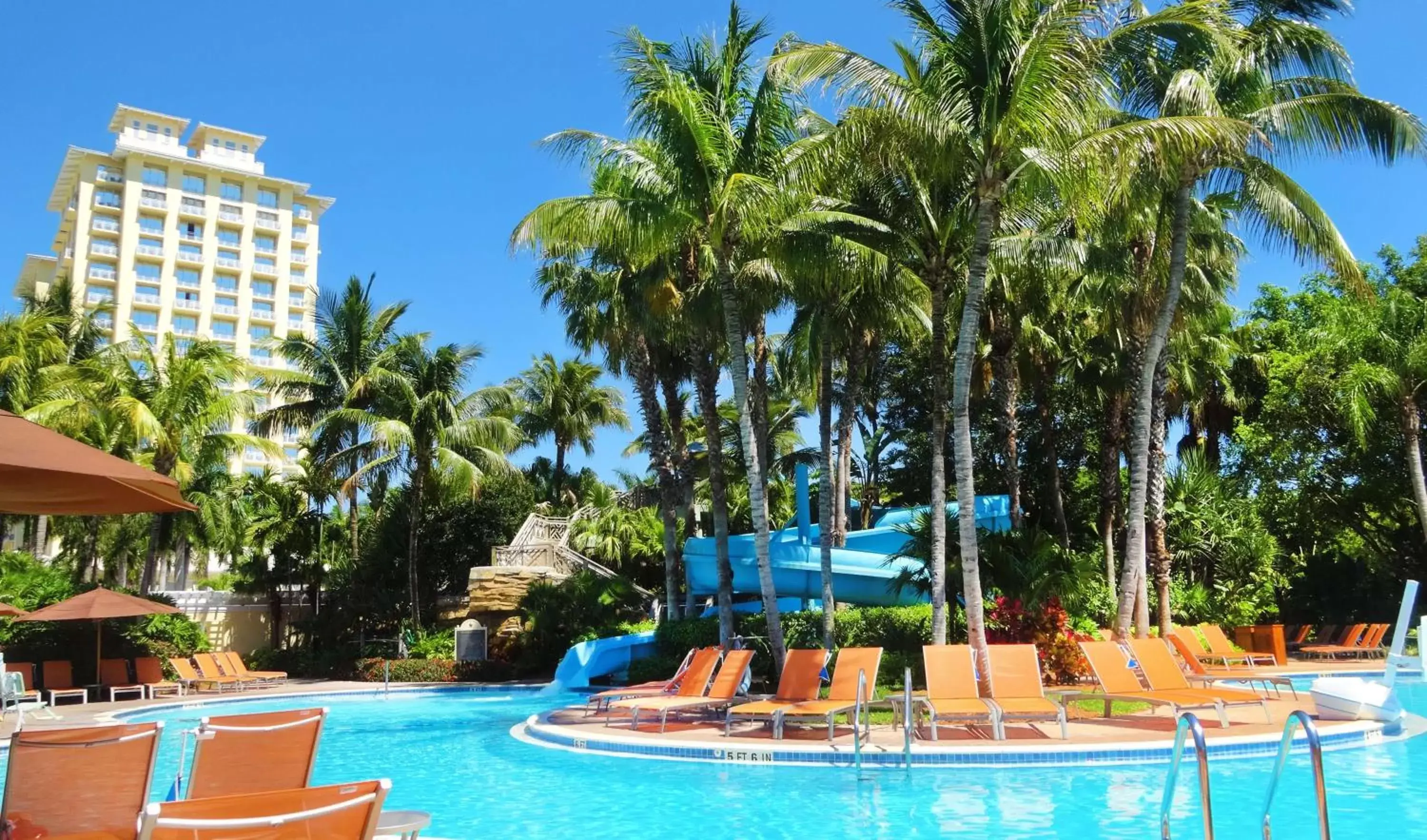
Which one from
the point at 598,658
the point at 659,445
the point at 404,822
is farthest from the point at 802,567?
the point at 404,822

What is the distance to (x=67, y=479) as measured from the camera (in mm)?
6664

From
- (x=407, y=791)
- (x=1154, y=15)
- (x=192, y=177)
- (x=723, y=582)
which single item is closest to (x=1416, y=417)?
(x=1154, y=15)

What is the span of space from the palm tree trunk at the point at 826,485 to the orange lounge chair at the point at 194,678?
13.2 meters

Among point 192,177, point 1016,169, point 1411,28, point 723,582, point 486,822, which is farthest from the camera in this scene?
point 192,177

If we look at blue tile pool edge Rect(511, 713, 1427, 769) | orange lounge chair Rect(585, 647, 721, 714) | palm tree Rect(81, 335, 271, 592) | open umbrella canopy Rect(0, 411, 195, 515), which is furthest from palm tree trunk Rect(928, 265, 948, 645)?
palm tree Rect(81, 335, 271, 592)

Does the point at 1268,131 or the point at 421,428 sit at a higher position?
the point at 1268,131

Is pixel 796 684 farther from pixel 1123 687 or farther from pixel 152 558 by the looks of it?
pixel 152 558

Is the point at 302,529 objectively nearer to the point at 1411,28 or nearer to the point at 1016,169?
the point at 1016,169

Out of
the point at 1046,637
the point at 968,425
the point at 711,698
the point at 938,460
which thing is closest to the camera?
the point at 711,698

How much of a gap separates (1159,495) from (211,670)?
19694mm

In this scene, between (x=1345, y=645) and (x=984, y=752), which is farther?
(x=1345, y=645)

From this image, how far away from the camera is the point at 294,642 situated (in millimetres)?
33406

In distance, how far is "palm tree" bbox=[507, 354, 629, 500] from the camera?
4159 cm

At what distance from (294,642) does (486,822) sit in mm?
26876
